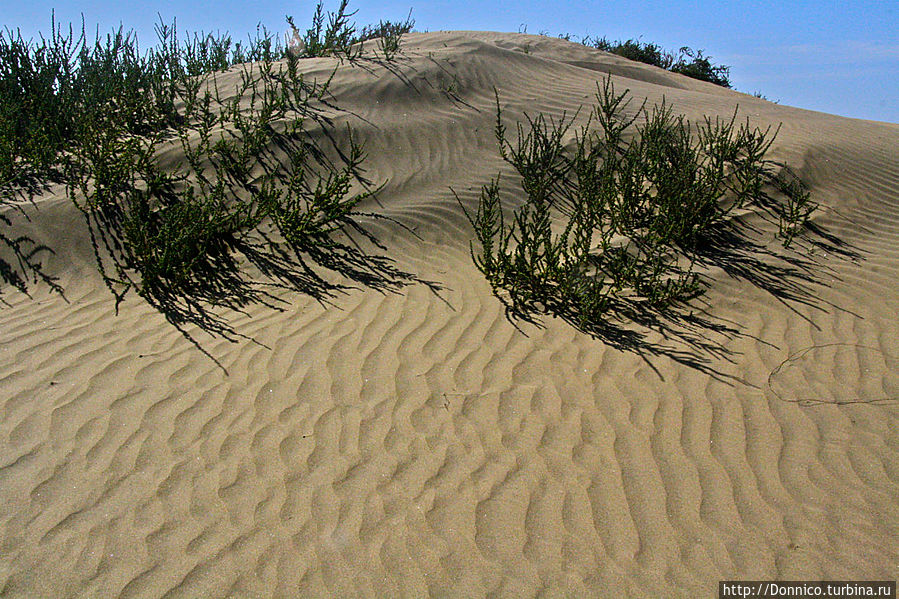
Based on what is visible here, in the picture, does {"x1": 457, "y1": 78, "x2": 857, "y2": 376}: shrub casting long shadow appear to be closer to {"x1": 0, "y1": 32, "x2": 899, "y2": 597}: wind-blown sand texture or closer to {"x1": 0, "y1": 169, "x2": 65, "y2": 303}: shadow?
{"x1": 0, "y1": 32, "x2": 899, "y2": 597}: wind-blown sand texture

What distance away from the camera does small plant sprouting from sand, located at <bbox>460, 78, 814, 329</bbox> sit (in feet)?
17.1

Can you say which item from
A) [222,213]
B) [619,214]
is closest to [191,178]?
[222,213]

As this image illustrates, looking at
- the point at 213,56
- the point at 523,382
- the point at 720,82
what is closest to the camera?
the point at 523,382

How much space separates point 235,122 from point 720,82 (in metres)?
14.9

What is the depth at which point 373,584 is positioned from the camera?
2855 millimetres

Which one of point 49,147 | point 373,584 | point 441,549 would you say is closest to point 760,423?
point 441,549

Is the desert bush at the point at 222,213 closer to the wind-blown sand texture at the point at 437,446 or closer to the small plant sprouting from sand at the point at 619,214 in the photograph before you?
the wind-blown sand texture at the point at 437,446

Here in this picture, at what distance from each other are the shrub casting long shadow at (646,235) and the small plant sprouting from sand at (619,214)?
0.05 ft

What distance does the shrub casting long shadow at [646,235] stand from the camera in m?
5.03

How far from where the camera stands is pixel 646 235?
20.1ft

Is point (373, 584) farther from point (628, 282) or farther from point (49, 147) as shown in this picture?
point (49, 147)

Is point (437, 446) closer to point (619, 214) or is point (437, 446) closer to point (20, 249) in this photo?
point (619, 214)

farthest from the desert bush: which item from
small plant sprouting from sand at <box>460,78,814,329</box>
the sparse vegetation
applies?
small plant sprouting from sand at <box>460,78,814,329</box>

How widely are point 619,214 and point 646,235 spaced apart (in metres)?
0.35
